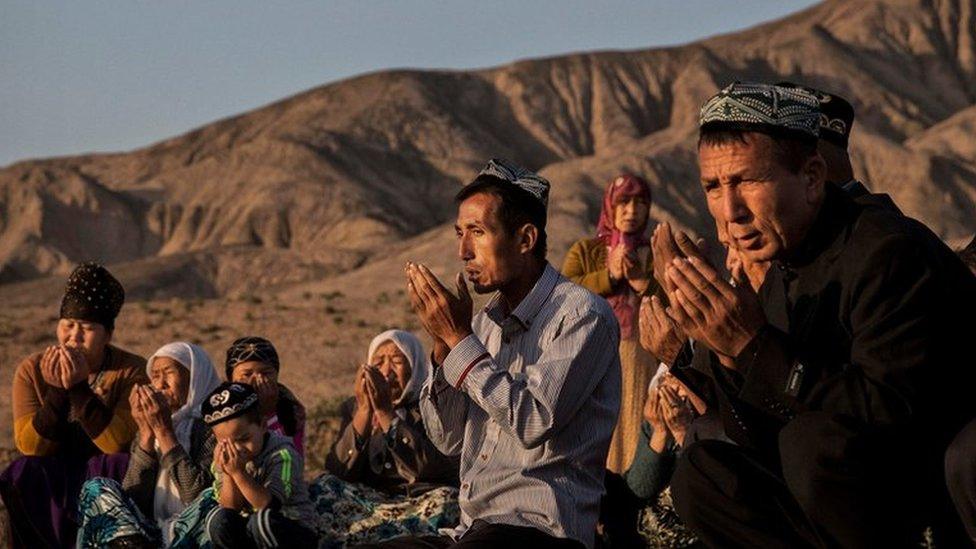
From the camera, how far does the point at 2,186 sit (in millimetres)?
70375

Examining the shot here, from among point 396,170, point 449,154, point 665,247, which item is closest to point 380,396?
point 665,247

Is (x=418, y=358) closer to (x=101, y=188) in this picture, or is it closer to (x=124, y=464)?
(x=124, y=464)

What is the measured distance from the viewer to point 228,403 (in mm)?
6203

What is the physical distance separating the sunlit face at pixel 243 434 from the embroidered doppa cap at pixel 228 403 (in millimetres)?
24

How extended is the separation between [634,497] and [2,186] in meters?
68.5

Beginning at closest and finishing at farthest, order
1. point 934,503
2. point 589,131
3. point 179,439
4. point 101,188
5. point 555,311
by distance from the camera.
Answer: point 934,503, point 555,311, point 179,439, point 101,188, point 589,131

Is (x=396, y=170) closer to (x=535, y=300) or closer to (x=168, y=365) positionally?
(x=168, y=365)

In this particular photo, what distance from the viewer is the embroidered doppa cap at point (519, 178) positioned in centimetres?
461

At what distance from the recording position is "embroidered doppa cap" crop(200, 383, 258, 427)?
6.19 metres

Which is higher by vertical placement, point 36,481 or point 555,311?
point 555,311

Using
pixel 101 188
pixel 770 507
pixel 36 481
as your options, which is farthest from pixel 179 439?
pixel 101 188

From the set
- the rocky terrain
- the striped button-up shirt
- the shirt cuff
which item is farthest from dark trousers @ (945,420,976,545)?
the rocky terrain

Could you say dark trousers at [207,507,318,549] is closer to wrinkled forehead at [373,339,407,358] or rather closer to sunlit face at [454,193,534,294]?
wrinkled forehead at [373,339,407,358]

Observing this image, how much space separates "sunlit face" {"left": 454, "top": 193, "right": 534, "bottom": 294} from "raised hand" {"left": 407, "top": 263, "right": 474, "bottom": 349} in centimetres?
35
